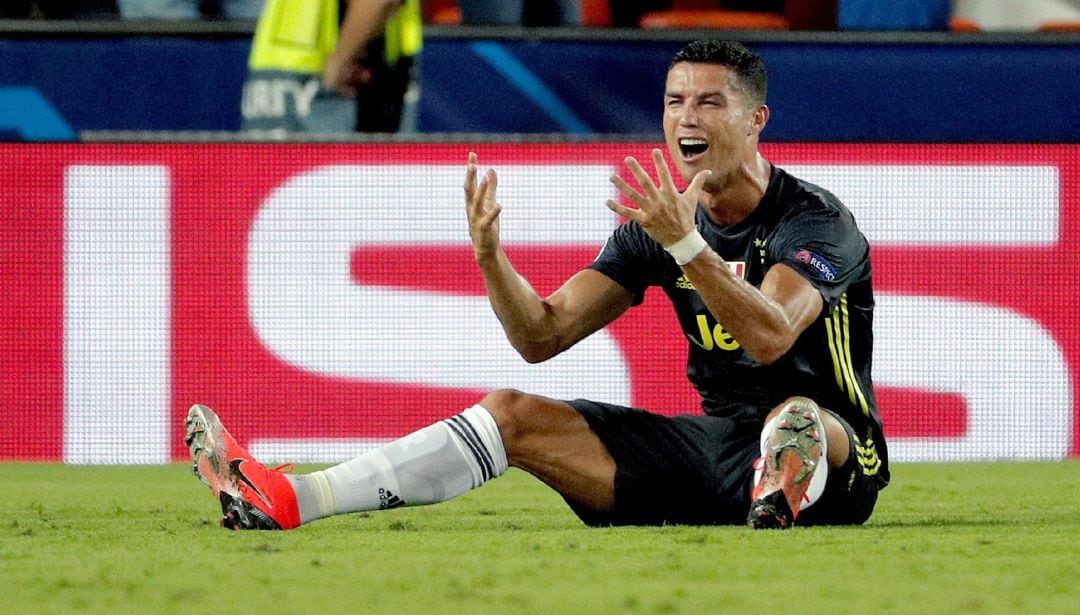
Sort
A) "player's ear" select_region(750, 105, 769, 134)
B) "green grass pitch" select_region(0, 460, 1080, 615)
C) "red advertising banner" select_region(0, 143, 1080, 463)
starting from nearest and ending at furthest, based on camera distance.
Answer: "green grass pitch" select_region(0, 460, 1080, 615)
"player's ear" select_region(750, 105, 769, 134)
"red advertising banner" select_region(0, 143, 1080, 463)

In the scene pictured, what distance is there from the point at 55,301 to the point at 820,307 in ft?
12.6

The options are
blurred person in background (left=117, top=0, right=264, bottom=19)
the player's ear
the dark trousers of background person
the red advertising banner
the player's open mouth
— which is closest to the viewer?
the player's open mouth

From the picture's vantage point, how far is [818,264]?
446 centimetres

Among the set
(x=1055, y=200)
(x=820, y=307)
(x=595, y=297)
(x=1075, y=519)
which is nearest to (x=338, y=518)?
(x=595, y=297)

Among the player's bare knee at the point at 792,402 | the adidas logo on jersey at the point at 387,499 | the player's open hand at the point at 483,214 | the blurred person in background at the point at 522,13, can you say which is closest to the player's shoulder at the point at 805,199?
the player's bare knee at the point at 792,402

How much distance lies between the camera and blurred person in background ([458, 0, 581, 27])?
7.92 metres

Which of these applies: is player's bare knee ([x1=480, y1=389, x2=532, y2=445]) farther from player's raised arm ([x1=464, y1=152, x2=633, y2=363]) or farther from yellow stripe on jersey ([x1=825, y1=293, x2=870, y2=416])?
yellow stripe on jersey ([x1=825, y1=293, x2=870, y2=416])

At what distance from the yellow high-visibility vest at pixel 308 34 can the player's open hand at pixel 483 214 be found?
298cm

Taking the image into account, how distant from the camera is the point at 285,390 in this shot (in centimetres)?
732

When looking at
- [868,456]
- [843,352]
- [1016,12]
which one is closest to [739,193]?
[843,352]

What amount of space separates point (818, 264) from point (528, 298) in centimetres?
73

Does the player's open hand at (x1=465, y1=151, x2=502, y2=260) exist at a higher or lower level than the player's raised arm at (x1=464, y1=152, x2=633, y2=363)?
higher

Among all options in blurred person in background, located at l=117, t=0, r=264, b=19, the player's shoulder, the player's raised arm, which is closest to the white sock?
the player's raised arm

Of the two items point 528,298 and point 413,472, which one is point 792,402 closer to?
point 528,298
